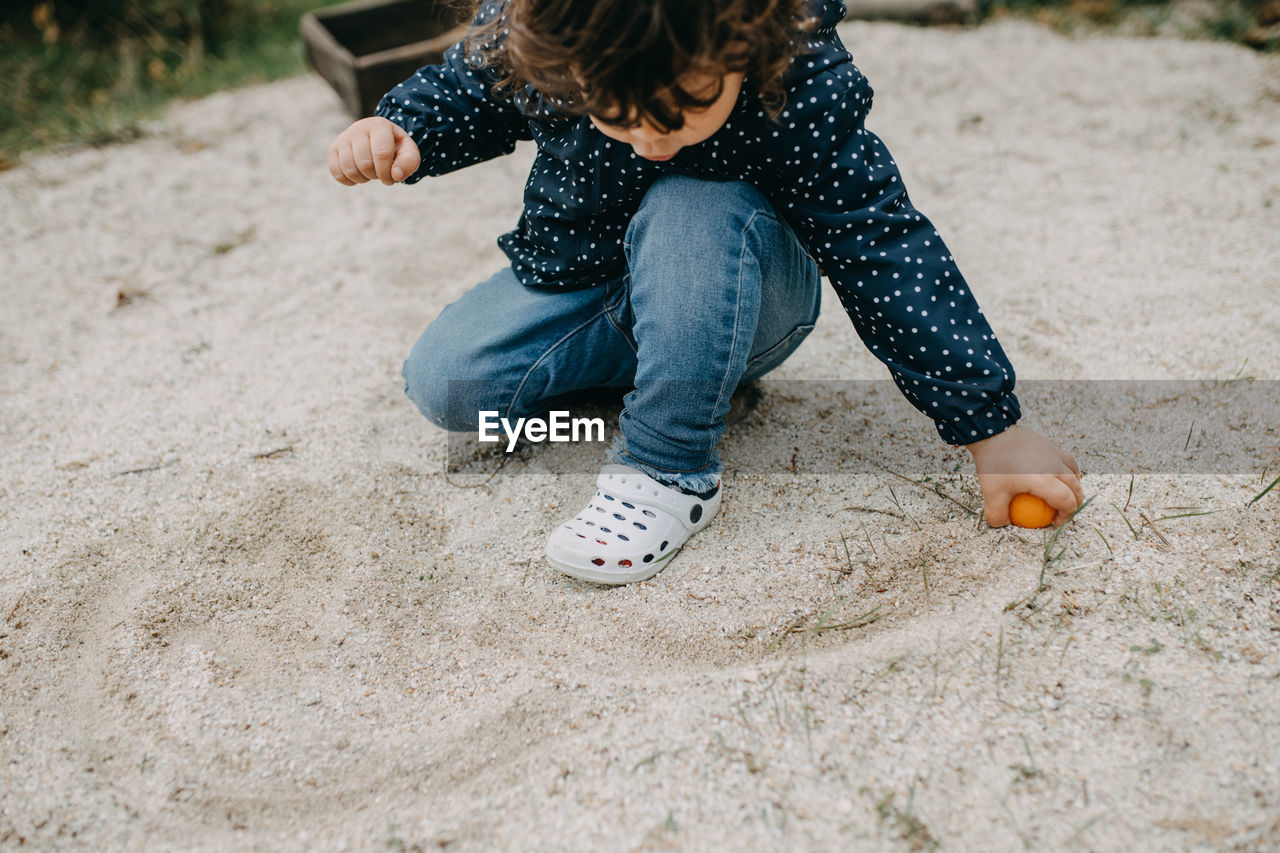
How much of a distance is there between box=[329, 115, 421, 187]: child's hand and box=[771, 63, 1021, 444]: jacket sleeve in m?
0.47

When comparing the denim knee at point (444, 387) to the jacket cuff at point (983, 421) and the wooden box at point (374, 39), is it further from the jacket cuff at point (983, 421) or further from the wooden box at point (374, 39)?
the wooden box at point (374, 39)

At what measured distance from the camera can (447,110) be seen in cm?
125

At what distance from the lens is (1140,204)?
76.5 inches

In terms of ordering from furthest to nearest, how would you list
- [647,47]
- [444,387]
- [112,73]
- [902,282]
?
1. [112,73]
2. [444,387]
3. [902,282]
4. [647,47]

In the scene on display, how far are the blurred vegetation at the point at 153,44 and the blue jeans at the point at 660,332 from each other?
1821 millimetres

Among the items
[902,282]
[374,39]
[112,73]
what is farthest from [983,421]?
[112,73]

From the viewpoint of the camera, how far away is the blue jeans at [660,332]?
1.10 meters

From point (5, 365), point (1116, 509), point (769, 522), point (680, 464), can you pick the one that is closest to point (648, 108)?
point (680, 464)

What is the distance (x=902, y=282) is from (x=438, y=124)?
0.65 metres

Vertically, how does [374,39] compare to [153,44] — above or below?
above

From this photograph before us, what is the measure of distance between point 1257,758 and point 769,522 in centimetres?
58

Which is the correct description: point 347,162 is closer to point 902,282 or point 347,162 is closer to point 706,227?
point 706,227

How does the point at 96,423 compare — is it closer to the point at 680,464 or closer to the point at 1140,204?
the point at 680,464

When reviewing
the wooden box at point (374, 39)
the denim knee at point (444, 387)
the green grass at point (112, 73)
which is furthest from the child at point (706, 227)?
the green grass at point (112, 73)
